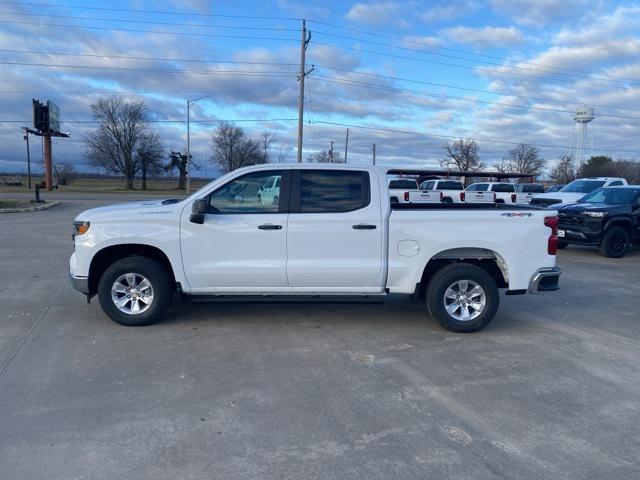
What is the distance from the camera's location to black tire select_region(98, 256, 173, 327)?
5.70m

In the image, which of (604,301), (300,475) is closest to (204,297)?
(300,475)

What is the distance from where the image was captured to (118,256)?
596cm

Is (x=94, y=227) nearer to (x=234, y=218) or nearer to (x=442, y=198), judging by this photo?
(x=234, y=218)

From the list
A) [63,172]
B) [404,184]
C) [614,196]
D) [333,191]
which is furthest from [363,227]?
[63,172]

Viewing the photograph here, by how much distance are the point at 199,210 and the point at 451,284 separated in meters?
2.96

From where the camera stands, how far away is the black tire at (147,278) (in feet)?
18.7

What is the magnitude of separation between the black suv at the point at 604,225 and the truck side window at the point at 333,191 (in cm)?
825

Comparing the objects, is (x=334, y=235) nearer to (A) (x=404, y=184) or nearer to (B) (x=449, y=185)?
(A) (x=404, y=184)

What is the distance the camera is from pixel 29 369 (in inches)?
179

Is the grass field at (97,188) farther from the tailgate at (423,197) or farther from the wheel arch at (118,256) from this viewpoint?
the wheel arch at (118,256)

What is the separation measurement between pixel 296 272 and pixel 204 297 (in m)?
1.12

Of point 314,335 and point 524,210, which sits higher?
point 524,210

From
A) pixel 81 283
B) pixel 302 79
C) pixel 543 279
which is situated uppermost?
pixel 302 79

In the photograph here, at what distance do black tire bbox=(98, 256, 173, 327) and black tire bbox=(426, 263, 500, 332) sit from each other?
3.05 metres
